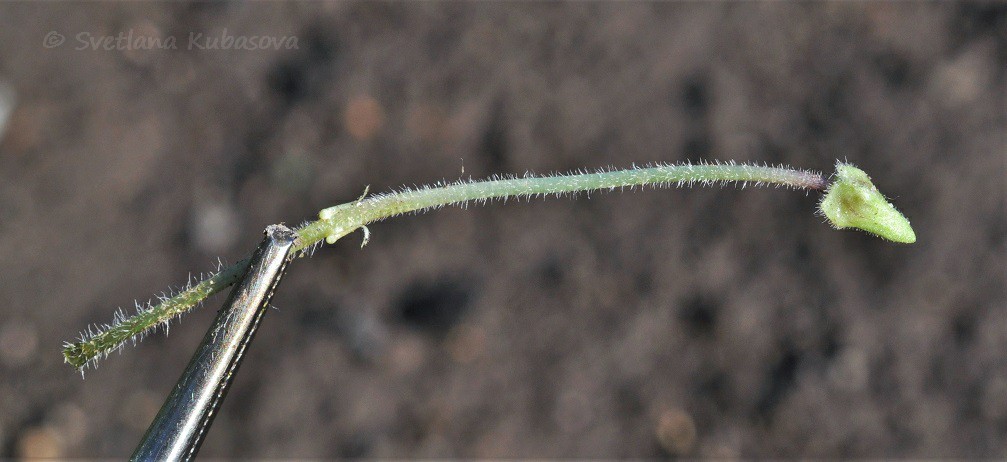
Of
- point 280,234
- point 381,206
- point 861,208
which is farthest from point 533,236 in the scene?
point 280,234

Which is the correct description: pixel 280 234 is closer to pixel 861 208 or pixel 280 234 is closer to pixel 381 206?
pixel 381 206

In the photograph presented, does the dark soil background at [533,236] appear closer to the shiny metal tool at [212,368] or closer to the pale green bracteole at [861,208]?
the pale green bracteole at [861,208]

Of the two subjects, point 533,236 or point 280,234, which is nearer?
point 280,234

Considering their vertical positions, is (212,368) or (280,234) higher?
(280,234)

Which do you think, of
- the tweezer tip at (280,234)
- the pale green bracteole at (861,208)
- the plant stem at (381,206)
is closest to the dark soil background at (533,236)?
the pale green bracteole at (861,208)

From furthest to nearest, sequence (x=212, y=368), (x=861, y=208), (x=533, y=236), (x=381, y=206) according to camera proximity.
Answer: (x=533, y=236)
(x=861, y=208)
(x=381, y=206)
(x=212, y=368)

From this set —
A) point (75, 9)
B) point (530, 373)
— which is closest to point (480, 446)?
point (530, 373)
